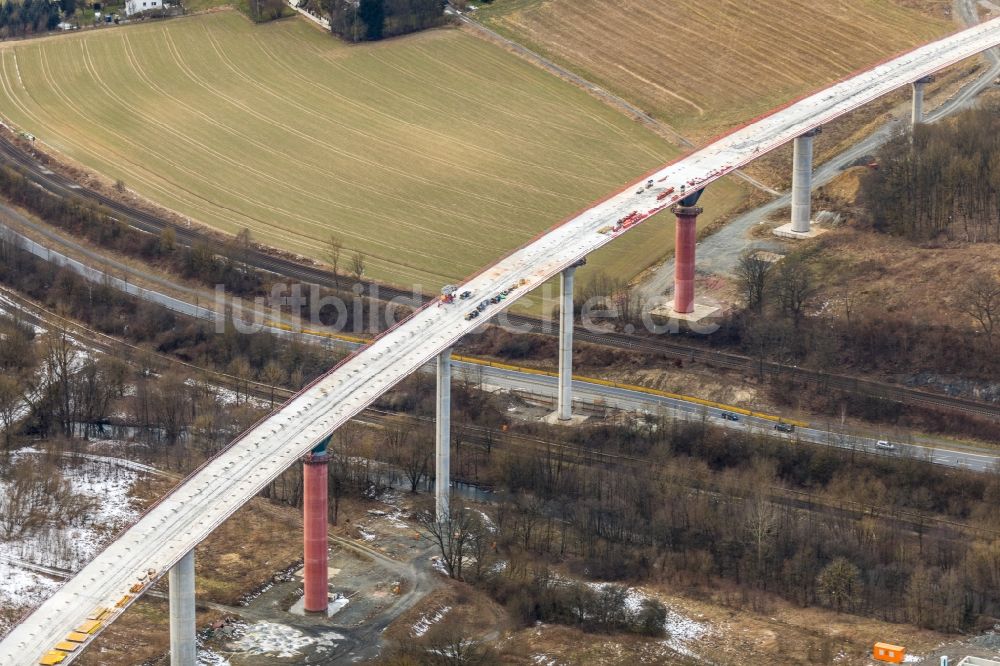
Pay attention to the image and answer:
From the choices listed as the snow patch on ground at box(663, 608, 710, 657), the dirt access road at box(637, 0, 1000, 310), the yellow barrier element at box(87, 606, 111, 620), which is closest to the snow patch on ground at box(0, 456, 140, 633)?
the yellow barrier element at box(87, 606, 111, 620)

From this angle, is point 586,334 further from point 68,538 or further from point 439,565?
point 68,538

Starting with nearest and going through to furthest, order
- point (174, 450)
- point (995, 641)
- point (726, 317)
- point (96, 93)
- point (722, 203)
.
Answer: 1. point (995, 641)
2. point (174, 450)
3. point (726, 317)
4. point (722, 203)
5. point (96, 93)

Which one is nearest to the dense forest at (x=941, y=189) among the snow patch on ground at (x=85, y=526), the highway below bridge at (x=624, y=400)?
the highway below bridge at (x=624, y=400)

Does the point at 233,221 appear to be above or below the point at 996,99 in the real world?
below

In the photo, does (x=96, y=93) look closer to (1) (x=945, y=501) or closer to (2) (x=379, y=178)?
Result: (2) (x=379, y=178)

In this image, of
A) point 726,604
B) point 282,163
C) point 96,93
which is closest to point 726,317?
point 726,604

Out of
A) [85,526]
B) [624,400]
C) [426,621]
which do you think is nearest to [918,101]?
[624,400]

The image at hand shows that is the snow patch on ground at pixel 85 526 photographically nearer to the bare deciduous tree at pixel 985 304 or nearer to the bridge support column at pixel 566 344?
the bridge support column at pixel 566 344

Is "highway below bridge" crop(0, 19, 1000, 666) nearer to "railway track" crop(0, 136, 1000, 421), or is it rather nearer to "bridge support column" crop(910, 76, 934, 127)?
"bridge support column" crop(910, 76, 934, 127)
